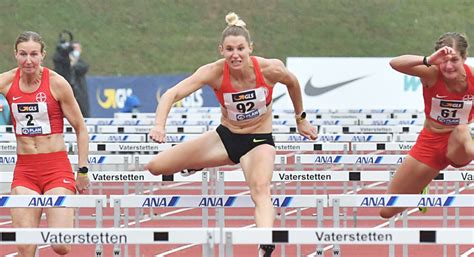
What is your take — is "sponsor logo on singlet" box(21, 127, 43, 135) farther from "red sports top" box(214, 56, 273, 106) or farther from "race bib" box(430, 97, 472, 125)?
"race bib" box(430, 97, 472, 125)

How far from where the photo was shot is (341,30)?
144 feet

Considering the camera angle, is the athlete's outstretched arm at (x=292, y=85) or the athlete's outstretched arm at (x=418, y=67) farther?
the athlete's outstretched arm at (x=418, y=67)

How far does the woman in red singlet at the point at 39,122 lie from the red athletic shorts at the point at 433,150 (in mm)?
2932

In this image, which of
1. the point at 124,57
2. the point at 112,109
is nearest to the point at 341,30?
the point at 124,57

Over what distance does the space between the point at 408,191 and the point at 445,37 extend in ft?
4.98

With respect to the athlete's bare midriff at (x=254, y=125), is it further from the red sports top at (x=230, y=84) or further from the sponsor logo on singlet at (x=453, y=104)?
the sponsor logo on singlet at (x=453, y=104)

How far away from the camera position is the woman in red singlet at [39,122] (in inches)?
347

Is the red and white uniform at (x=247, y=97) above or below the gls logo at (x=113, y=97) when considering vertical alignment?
below

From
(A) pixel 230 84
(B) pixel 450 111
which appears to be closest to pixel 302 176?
(B) pixel 450 111

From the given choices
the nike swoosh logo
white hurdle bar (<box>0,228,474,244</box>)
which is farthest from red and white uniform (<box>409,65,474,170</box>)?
the nike swoosh logo

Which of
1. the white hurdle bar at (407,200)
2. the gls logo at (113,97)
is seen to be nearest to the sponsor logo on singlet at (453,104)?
the white hurdle bar at (407,200)

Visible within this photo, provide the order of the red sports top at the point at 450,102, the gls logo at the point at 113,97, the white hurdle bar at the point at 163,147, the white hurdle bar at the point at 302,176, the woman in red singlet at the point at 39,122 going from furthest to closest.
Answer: the gls logo at the point at 113,97 < the white hurdle bar at the point at 163,147 < the white hurdle bar at the point at 302,176 < the red sports top at the point at 450,102 < the woman in red singlet at the point at 39,122

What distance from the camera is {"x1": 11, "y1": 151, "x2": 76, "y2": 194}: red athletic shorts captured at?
29.3 feet

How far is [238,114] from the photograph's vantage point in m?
9.31
